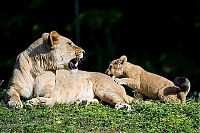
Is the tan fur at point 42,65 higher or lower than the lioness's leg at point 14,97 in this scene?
higher

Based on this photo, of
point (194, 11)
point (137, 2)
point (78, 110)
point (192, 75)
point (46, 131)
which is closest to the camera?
point (46, 131)

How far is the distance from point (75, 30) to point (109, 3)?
4.36ft

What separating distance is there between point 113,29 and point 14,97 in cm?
1225

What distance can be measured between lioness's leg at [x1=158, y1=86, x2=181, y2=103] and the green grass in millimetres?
561

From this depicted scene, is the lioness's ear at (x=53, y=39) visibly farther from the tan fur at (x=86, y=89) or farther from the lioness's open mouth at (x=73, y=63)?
the tan fur at (x=86, y=89)

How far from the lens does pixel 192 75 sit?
1927 cm

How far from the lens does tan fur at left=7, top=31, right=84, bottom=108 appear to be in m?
9.86

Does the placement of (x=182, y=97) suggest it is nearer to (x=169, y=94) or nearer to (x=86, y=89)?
(x=169, y=94)

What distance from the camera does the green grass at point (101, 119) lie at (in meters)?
8.80

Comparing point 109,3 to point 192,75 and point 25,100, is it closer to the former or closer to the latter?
point 192,75

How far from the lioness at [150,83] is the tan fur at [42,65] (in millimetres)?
1058

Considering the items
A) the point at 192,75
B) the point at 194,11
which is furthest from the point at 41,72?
the point at 194,11

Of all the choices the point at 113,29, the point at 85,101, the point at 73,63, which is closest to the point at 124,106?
the point at 85,101

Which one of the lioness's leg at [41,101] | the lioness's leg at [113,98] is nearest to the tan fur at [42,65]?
the lioness's leg at [41,101]
